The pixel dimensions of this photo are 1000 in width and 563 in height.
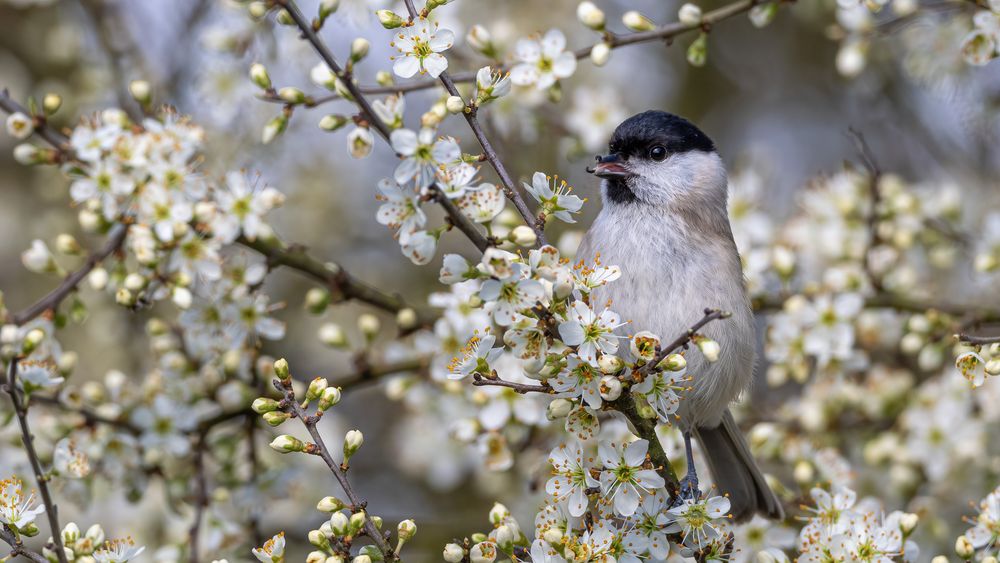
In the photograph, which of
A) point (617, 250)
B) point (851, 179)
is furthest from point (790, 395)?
point (617, 250)

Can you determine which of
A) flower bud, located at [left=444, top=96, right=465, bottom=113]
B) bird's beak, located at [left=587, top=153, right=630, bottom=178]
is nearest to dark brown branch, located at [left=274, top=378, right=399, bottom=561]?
flower bud, located at [left=444, top=96, right=465, bottom=113]

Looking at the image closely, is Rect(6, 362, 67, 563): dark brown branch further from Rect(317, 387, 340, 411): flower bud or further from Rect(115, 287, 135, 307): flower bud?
Rect(317, 387, 340, 411): flower bud

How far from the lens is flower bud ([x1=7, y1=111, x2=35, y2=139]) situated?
2787mm

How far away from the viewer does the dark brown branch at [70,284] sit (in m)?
2.87

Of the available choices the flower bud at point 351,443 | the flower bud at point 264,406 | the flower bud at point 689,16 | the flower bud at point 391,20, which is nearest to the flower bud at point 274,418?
the flower bud at point 264,406

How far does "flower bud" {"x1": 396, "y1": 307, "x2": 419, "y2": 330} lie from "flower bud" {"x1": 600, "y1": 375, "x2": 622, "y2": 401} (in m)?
1.33

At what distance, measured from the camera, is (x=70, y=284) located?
Answer: 115 inches

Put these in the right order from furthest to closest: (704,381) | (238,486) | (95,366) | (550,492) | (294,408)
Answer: (95,366)
(238,486)
(704,381)
(550,492)
(294,408)

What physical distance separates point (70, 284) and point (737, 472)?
86.9 inches

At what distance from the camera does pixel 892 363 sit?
4227mm

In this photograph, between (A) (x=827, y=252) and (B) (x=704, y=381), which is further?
(A) (x=827, y=252)

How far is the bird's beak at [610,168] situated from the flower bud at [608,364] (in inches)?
42.4

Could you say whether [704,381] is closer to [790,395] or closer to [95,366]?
[790,395]

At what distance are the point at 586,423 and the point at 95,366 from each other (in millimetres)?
3153
